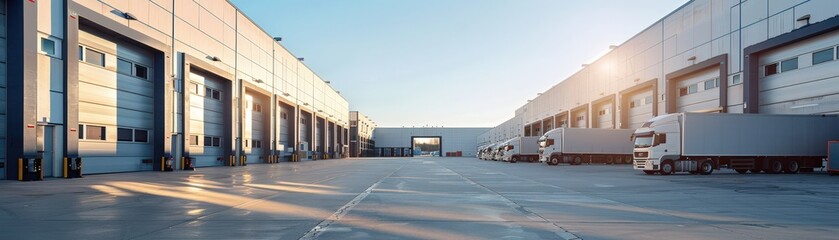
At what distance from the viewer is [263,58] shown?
52312 mm

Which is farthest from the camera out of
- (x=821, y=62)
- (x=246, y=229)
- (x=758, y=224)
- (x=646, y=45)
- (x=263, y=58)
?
(x=263, y=58)

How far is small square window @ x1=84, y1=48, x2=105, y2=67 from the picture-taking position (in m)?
26.8

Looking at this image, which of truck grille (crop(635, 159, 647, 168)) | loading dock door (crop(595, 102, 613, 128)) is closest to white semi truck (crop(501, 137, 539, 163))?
loading dock door (crop(595, 102, 613, 128))

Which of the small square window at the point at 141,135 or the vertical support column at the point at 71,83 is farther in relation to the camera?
the small square window at the point at 141,135

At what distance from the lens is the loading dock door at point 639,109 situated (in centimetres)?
4678

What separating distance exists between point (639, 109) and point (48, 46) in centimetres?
4448

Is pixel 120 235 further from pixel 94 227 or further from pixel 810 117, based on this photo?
pixel 810 117

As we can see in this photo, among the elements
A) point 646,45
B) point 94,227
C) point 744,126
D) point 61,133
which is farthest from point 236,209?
point 646,45

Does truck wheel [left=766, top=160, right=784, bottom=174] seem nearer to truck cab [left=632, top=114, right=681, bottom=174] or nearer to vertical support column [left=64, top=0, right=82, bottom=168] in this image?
truck cab [left=632, top=114, right=681, bottom=174]

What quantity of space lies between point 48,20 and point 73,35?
121 centimetres

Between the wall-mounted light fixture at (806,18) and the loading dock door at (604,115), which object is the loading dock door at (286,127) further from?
the wall-mounted light fixture at (806,18)

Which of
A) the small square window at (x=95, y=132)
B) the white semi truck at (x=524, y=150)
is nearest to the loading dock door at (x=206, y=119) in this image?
the small square window at (x=95, y=132)

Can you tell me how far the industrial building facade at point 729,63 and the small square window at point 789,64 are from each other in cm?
6

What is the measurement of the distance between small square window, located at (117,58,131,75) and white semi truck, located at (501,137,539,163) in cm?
4250
